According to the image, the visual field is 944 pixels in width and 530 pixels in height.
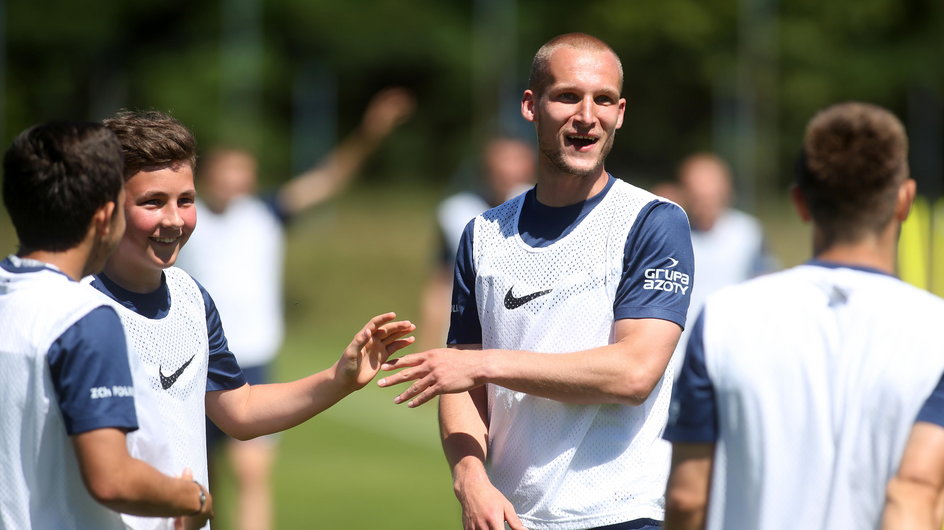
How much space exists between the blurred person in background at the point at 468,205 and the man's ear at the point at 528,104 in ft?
13.4

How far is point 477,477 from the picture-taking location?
3875 millimetres

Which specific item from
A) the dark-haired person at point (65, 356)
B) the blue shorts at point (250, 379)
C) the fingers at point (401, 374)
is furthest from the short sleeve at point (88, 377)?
the blue shorts at point (250, 379)

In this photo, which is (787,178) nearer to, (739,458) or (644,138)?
(644,138)

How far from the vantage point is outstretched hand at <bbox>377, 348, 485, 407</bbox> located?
144 inches

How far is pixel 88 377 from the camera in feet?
9.67

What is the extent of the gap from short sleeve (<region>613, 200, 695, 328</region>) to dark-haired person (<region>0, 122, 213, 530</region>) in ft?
4.67

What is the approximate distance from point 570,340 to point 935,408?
1.27 m

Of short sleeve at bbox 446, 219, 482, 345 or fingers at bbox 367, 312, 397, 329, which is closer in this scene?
fingers at bbox 367, 312, 397, 329

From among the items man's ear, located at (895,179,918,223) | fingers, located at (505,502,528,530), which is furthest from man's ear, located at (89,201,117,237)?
man's ear, located at (895,179,918,223)

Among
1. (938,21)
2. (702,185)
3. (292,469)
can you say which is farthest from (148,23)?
(702,185)

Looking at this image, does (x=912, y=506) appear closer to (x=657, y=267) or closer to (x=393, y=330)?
(x=657, y=267)

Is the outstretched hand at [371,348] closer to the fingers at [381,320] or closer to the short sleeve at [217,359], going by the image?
the fingers at [381,320]

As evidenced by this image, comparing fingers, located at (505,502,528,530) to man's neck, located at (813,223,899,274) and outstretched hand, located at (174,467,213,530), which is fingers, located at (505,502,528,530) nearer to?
outstretched hand, located at (174,467,213,530)

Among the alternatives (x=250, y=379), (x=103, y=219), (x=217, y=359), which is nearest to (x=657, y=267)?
(x=217, y=359)
